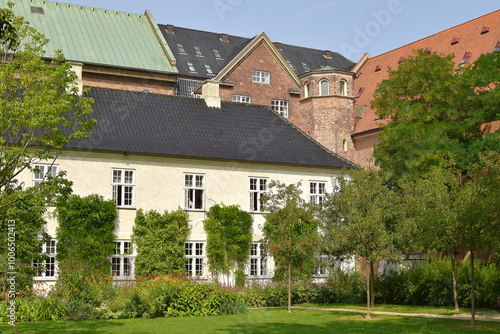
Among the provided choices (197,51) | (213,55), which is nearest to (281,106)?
(213,55)

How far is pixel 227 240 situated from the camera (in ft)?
105

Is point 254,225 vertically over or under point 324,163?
under

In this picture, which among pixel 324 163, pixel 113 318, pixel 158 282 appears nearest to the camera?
pixel 113 318

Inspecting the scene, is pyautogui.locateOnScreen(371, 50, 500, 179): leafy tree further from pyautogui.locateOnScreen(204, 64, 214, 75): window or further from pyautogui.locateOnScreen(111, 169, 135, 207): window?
pyautogui.locateOnScreen(204, 64, 214, 75): window

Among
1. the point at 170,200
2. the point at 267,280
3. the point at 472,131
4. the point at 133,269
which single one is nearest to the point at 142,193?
the point at 170,200

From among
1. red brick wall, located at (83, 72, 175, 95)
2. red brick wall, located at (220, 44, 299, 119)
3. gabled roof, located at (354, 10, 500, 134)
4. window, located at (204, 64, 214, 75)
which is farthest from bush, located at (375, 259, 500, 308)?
window, located at (204, 64, 214, 75)

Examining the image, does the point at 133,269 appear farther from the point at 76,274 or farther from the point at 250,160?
the point at 250,160

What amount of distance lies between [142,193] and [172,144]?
3148 millimetres

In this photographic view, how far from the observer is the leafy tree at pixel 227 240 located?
3173 centimetres

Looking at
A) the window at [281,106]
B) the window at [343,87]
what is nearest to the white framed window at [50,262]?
the window at [281,106]

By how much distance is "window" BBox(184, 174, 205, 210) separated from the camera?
3231cm

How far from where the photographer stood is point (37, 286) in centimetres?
2680

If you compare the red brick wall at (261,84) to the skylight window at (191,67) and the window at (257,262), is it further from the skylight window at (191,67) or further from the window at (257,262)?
the window at (257,262)

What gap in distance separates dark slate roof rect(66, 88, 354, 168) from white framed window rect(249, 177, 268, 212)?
48.0 inches
